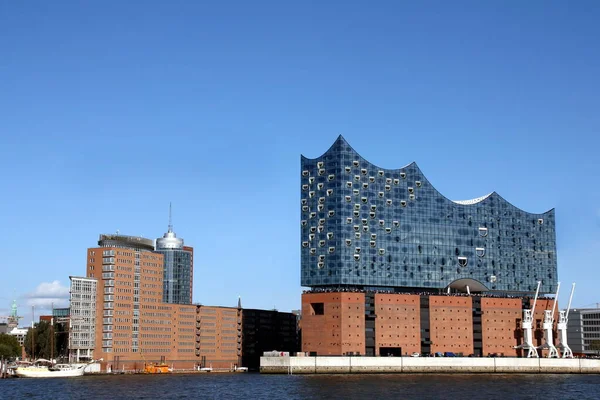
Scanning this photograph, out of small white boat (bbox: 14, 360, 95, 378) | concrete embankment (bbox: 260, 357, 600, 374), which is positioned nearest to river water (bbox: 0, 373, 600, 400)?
concrete embankment (bbox: 260, 357, 600, 374)

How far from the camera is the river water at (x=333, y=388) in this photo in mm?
127625

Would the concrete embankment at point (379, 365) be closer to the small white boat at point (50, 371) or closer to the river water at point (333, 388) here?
the river water at point (333, 388)

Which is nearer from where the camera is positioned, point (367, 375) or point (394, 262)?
point (367, 375)

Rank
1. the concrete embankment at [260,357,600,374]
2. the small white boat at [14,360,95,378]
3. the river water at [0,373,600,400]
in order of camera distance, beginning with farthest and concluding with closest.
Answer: the small white boat at [14,360,95,378]
the concrete embankment at [260,357,600,374]
the river water at [0,373,600,400]

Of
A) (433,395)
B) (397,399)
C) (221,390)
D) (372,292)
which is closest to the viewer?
(397,399)

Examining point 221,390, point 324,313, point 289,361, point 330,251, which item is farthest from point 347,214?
point 221,390

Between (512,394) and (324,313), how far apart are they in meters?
64.3

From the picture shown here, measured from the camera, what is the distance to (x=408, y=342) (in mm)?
195625

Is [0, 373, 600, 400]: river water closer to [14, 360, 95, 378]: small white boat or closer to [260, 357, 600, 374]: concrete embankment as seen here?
[260, 357, 600, 374]: concrete embankment

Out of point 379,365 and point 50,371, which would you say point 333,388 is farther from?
point 50,371

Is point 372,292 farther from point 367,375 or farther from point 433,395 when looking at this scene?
point 433,395

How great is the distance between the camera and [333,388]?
142 meters

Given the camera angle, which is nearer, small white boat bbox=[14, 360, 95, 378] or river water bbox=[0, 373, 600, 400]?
river water bbox=[0, 373, 600, 400]

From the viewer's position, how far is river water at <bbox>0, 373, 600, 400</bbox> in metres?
Answer: 128
